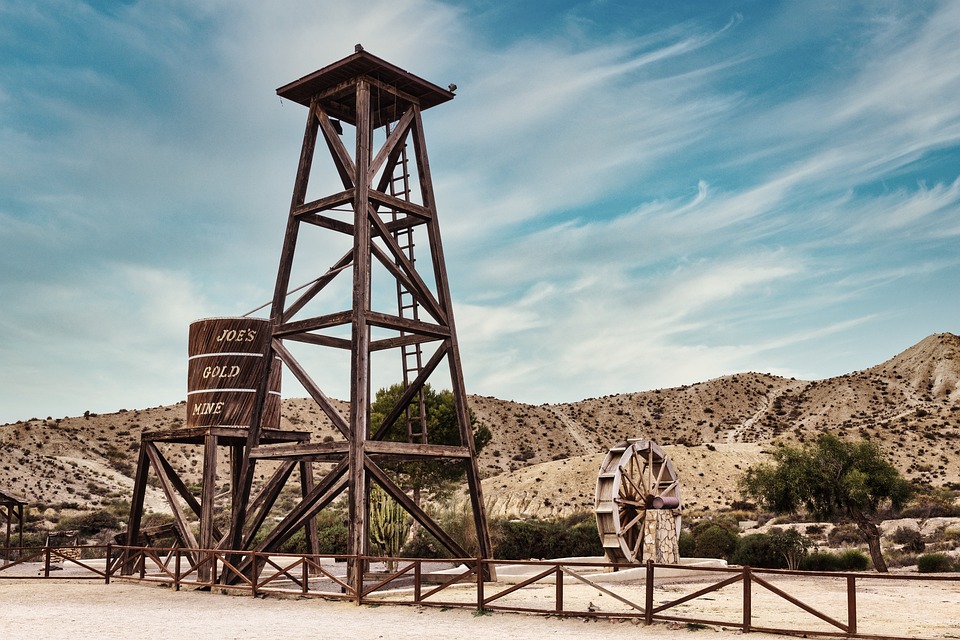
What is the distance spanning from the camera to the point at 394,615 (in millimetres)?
15102

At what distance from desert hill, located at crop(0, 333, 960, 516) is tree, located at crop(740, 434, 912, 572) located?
2488 cm

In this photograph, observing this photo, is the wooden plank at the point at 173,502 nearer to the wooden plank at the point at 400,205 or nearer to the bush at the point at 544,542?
the wooden plank at the point at 400,205

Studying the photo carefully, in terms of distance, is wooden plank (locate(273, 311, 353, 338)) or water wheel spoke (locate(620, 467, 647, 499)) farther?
water wheel spoke (locate(620, 467, 647, 499))

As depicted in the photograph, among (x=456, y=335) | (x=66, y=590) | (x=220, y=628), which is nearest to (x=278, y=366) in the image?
(x=456, y=335)

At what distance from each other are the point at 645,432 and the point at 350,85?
70.0 m

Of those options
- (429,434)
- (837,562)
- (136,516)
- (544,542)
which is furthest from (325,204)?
(429,434)

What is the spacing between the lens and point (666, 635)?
12859 mm

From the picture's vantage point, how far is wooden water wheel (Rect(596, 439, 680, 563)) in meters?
25.3

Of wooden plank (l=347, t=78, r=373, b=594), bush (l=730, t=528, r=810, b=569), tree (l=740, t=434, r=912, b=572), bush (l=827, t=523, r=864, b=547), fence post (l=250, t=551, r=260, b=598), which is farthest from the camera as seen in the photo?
bush (l=827, t=523, r=864, b=547)

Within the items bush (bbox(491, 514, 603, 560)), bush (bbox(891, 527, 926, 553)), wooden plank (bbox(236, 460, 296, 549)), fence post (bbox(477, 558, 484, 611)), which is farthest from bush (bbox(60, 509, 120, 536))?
bush (bbox(891, 527, 926, 553))

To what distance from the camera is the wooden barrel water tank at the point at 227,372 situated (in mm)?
21078

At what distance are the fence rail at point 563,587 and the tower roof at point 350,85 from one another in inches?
371

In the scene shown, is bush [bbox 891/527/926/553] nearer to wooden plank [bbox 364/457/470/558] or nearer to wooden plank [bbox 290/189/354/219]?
wooden plank [bbox 364/457/470/558]

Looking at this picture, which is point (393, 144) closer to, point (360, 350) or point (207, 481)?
point (360, 350)
